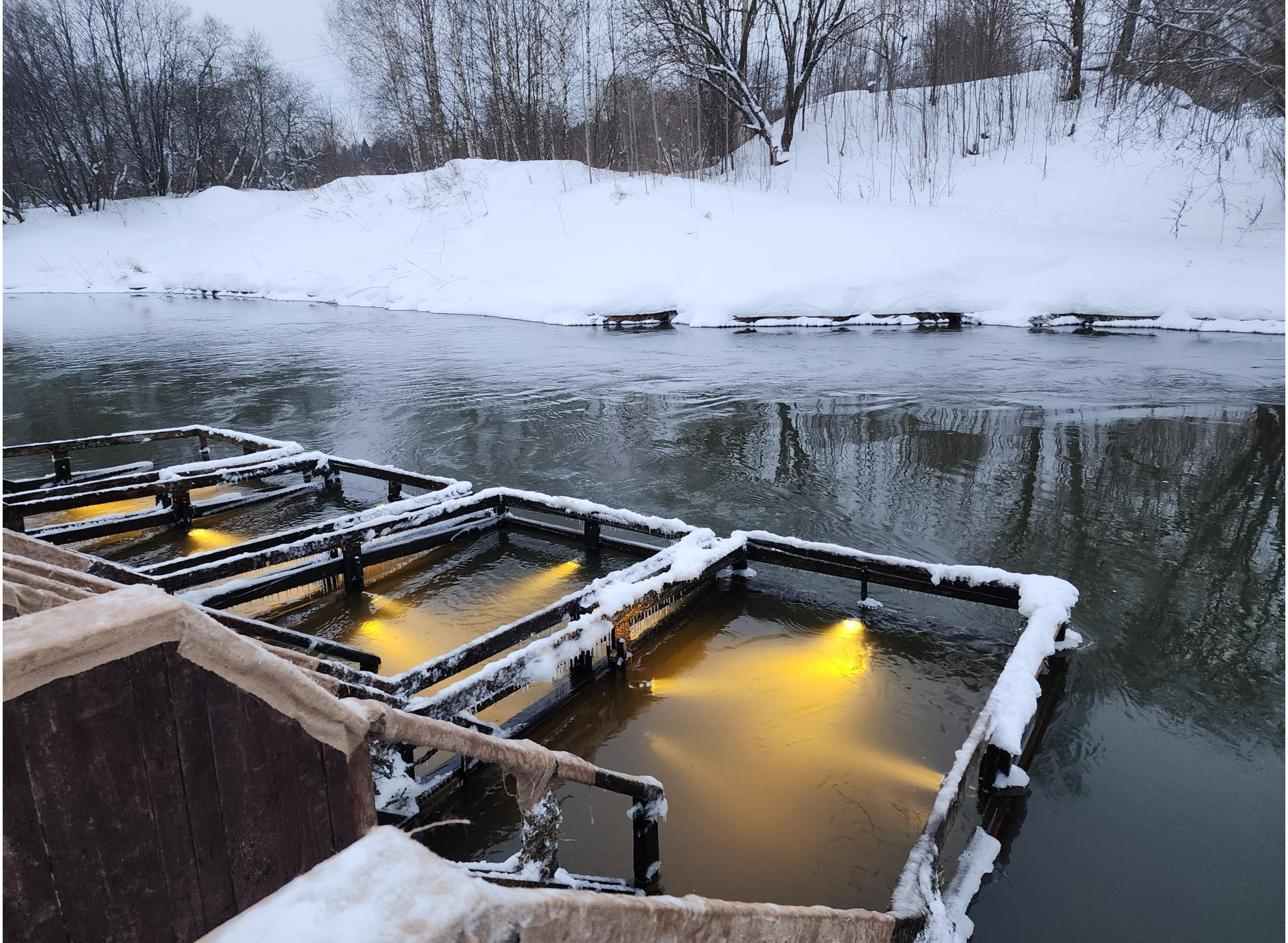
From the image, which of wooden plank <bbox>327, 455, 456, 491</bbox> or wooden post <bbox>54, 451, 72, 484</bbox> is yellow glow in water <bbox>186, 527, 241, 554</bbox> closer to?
wooden plank <bbox>327, 455, 456, 491</bbox>

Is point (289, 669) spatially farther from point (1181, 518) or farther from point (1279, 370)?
point (1279, 370)

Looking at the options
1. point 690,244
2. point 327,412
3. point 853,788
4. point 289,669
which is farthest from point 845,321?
point 289,669

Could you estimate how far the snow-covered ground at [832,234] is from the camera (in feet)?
51.2

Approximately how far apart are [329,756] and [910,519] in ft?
18.1

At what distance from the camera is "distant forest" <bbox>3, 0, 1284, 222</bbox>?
72.7 feet

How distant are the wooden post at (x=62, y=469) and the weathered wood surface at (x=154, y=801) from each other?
781cm

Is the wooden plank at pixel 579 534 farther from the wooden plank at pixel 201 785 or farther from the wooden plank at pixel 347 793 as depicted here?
the wooden plank at pixel 201 785

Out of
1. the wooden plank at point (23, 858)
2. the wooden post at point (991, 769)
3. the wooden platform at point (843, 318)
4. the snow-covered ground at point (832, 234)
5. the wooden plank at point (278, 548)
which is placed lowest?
the wooden post at point (991, 769)

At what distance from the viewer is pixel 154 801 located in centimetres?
149

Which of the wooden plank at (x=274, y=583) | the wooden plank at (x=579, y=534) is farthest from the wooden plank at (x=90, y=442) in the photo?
the wooden plank at (x=579, y=534)

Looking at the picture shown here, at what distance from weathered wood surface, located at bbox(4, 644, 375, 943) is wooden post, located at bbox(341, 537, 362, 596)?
4.08m

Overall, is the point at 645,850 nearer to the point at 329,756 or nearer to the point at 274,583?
the point at 329,756

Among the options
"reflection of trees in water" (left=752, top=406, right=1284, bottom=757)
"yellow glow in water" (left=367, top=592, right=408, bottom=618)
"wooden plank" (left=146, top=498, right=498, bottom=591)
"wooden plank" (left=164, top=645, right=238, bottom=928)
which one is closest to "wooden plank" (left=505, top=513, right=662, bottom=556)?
"wooden plank" (left=146, top=498, right=498, bottom=591)

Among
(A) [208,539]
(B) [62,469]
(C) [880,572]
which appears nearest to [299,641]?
(A) [208,539]
